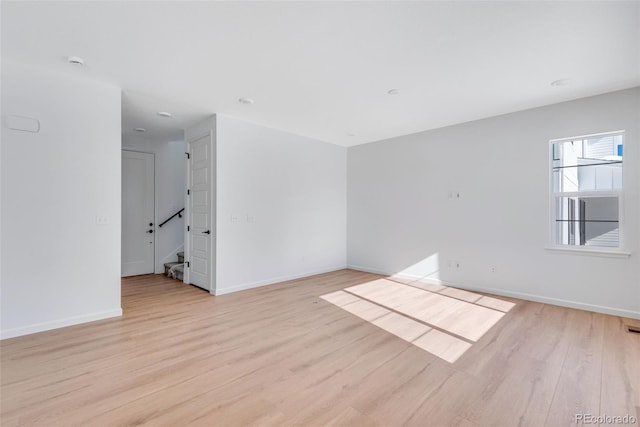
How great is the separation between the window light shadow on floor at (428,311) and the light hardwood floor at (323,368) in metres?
0.03

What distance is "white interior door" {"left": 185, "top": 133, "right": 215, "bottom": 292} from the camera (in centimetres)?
464

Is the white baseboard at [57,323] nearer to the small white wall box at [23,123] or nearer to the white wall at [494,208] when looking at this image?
the small white wall box at [23,123]

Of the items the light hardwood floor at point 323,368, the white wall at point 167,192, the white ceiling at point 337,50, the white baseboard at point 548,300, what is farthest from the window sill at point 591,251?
the white wall at point 167,192

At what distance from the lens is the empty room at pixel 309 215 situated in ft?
6.94

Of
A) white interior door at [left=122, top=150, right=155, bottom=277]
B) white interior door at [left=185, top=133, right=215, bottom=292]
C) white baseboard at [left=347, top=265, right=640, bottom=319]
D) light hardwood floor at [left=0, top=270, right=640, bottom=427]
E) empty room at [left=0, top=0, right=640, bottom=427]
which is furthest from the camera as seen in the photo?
white interior door at [left=122, top=150, right=155, bottom=277]

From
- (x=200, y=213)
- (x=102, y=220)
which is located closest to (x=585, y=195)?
(x=200, y=213)

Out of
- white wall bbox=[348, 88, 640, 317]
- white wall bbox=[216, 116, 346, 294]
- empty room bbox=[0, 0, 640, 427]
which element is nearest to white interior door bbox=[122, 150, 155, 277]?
empty room bbox=[0, 0, 640, 427]

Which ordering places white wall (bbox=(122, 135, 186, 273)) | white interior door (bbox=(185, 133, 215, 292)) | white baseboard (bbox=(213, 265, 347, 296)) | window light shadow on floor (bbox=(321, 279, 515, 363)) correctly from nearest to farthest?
window light shadow on floor (bbox=(321, 279, 515, 363))
white baseboard (bbox=(213, 265, 347, 296))
white interior door (bbox=(185, 133, 215, 292))
white wall (bbox=(122, 135, 186, 273))

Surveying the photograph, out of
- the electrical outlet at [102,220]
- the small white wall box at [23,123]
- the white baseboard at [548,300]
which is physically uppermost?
the small white wall box at [23,123]

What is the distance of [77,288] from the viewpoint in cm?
324

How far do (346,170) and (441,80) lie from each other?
3.53 meters

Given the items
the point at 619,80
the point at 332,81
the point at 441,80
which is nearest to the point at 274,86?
the point at 332,81

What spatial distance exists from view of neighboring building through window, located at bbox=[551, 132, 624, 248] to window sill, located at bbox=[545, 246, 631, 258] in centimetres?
14

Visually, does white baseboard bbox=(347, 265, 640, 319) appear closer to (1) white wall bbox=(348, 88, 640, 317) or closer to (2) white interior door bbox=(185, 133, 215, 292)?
(1) white wall bbox=(348, 88, 640, 317)
